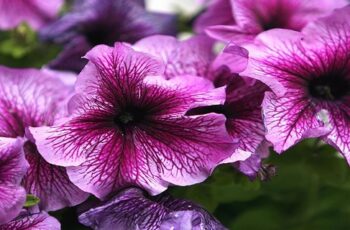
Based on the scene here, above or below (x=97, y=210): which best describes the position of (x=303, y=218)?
below

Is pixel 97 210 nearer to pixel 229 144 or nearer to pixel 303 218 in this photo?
pixel 229 144

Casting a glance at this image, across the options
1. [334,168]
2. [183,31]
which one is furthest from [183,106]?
[183,31]

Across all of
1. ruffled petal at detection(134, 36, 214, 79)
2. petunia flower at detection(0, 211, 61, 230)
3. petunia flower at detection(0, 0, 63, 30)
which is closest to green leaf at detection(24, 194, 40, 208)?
petunia flower at detection(0, 211, 61, 230)

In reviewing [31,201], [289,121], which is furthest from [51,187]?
[289,121]

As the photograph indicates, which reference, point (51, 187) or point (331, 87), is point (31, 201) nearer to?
point (51, 187)

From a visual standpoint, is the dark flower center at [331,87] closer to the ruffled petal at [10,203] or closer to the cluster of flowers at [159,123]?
the cluster of flowers at [159,123]

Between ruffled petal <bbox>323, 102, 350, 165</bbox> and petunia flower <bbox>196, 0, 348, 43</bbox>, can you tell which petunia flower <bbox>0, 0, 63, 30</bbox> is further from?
ruffled petal <bbox>323, 102, 350, 165</bbox>

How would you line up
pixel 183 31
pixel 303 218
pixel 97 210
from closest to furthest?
pixel 97 210
pixel 303 218
pixel 183 31
